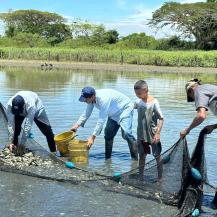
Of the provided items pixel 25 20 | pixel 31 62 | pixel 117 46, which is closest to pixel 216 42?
pixel 117 46

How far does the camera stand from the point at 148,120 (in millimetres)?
8305

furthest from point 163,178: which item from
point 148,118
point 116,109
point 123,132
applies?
point 116,109

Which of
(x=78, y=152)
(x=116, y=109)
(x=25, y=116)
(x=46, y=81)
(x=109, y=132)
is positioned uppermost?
(x=116, y=109)

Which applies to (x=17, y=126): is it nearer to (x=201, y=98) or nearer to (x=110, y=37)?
(x=201, y=98)

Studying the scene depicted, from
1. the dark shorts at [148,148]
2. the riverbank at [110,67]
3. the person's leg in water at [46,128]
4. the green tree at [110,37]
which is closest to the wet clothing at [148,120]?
the dark shorts at [148,148]

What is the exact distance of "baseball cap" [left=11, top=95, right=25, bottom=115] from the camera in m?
9.35

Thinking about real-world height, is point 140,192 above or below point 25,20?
below

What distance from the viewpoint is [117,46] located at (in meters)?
70.6

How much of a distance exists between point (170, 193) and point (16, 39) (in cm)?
6755

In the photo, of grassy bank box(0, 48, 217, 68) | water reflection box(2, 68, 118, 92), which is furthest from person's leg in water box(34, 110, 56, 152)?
grassy bank box(0, 48, 217, 68)

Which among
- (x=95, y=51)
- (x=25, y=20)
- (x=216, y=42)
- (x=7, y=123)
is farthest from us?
(x=25, y=20)

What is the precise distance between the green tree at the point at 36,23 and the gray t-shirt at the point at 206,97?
82.0 m

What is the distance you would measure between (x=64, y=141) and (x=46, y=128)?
1.59 feet

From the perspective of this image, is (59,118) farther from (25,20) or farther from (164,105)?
(25,20)
